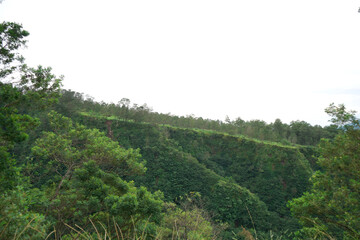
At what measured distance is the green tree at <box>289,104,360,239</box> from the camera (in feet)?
24.0

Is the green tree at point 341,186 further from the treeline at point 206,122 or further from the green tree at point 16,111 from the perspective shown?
the treeline at point 206,122

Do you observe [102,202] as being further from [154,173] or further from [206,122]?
[206,122]

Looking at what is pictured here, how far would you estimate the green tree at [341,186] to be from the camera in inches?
288

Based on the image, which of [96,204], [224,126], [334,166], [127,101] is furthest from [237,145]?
[96,204]

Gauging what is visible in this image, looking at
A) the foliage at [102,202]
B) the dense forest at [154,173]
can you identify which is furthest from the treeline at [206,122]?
the foliage at [102,202]

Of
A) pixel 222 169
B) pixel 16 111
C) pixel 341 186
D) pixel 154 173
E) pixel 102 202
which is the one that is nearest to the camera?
pixel 16 111

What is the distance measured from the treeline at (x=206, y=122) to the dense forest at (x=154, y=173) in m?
0.22

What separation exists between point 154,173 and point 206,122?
20757 mm

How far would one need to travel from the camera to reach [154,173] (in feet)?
89.4

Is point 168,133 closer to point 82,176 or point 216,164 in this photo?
point 216,164

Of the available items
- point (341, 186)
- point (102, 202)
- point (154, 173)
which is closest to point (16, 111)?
point (102, 202)

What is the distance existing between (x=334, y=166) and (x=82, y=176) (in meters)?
11.1

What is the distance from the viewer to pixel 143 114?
34.5m

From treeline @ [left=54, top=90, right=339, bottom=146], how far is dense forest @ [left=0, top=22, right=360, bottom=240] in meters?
0.22
